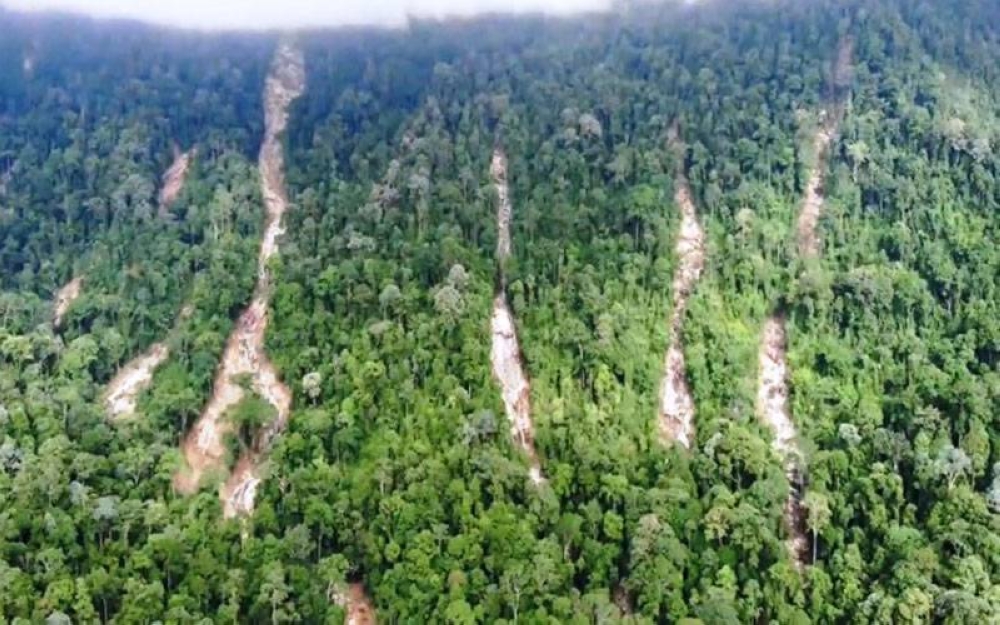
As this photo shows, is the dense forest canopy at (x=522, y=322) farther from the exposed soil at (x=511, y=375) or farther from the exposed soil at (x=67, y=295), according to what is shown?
the exposed soil at (x=67, y=295)

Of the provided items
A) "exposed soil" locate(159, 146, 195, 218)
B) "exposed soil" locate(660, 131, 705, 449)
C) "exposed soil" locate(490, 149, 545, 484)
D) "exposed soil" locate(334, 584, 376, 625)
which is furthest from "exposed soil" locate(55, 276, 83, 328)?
"exposed soil" locate(660, 131, 705, 449)

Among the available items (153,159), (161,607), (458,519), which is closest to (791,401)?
(458,519)

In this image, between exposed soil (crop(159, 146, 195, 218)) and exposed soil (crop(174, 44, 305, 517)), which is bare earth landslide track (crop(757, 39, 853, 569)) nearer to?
exposed soil (crop(174, 44, 305, 517))

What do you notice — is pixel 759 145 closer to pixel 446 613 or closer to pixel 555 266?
pixel 555 266

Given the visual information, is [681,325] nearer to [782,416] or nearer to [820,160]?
[782,416]

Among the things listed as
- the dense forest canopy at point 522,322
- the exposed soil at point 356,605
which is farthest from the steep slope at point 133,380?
the exposed soil at point 356,605
